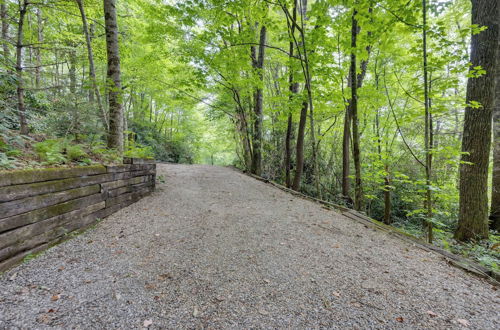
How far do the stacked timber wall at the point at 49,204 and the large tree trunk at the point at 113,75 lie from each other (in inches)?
48.4

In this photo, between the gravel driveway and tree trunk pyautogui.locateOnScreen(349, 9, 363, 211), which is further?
tree trunk pyautogui.locateOnScreen(349, 9, 363, 211)

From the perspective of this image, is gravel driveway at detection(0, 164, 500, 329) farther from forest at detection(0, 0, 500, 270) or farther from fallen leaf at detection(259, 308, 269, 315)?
forest at detection(0, 0, 500, 270)

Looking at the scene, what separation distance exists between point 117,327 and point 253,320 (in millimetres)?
908

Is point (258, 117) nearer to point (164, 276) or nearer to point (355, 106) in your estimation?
point (355, 106)

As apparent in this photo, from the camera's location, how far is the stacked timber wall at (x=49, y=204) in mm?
1722

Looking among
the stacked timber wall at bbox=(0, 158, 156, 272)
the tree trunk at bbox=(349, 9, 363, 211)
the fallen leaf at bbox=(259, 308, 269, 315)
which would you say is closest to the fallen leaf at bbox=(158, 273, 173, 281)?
the fallen leaf at bbox=(259, 308, 269, 315)

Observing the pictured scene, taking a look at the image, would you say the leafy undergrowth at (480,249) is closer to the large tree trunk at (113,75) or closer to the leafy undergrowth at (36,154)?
the leafy undergrowth at (36,154)

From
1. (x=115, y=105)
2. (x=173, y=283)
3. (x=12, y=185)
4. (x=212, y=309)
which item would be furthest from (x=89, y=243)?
(x=115, y=105)

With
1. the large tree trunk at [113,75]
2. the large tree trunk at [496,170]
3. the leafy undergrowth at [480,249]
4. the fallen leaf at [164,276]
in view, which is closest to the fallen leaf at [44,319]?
the fallen leaf at [164,276]

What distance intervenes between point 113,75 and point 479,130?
6906 millimetres

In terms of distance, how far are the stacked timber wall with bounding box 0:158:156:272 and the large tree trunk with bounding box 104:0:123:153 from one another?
1229 mm

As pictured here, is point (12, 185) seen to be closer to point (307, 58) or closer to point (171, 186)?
point (171, 186)

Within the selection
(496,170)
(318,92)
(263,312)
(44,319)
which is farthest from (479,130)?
(44,319)

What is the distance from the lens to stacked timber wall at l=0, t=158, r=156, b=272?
172cm
